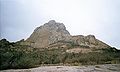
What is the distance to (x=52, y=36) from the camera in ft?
446

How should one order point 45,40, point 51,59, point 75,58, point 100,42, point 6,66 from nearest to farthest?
point 6,66 < point 51,59 < point 75,58 < point 100,42 < point 45,40

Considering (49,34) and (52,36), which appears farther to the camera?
(49,34)

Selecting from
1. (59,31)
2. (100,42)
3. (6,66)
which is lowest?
(6,66)

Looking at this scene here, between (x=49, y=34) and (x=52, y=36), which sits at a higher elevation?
A: (x=49, y=34)

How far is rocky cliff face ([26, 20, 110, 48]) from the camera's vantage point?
370ft

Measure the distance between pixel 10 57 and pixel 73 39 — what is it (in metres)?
79.8

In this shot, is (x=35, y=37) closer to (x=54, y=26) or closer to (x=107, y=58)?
(x=54, y=26)

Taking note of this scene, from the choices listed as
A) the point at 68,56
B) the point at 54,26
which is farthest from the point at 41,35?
the point at 68,56

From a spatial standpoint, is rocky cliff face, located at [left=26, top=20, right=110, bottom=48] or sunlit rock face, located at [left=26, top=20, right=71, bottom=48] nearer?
rocky cliff face, located at [left=26, top=20, right=110, bottom=48]

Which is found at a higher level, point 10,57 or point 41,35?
point 41,35

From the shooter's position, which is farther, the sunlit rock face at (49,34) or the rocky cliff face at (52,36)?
the sunlit rock face at (49,34)

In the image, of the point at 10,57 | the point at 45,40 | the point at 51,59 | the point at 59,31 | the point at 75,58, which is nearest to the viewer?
the point at 10,57

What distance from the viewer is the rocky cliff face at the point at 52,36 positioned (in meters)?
113

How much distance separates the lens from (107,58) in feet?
191
